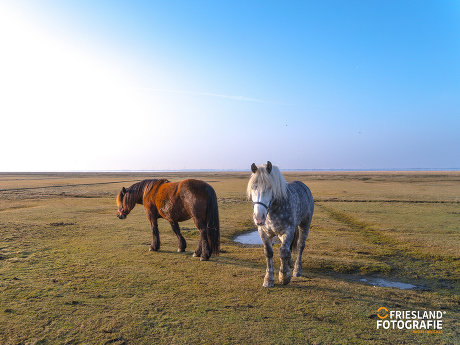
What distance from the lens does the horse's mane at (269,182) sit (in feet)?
16.6

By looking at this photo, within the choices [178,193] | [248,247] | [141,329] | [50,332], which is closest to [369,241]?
[248,247]

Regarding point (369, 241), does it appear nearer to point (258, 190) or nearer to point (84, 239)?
point (258, 190)

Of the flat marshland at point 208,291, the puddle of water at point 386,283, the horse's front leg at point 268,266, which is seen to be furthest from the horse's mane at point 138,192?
the puddle of water at point 386,283

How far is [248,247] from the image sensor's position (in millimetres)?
9156

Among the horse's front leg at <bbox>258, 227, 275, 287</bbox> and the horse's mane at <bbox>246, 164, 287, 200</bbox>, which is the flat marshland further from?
the horse's mane at <bbox>246, 164, 287, 200</bbox>

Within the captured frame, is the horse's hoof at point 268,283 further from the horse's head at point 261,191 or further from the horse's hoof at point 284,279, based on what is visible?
the horse's head at point 261,191

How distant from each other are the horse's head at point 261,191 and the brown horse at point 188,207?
228 cm

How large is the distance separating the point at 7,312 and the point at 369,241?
10.1 m

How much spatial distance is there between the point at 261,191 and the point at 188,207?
3.07m

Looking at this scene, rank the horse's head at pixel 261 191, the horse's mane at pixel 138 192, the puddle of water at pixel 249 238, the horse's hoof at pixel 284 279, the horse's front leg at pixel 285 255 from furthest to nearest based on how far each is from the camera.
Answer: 1. the puddle of water at pixel 249 238
2. the horse's mane at pixel 138 192
3. the horse's hoof at pixel 284 279
4. the horse's front leg at pixel 285 255
5. the horse's head at pixel 261 191

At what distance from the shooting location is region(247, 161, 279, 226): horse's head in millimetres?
4902

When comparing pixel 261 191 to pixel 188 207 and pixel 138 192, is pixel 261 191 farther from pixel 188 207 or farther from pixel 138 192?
pixel 138 192

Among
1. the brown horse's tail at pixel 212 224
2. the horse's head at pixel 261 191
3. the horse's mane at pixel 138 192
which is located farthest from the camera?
the horse's mane at pixel 138 192

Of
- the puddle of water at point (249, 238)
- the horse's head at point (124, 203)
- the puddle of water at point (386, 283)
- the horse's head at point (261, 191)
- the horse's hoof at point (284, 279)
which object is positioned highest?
the horse's head at point (261, 191)
